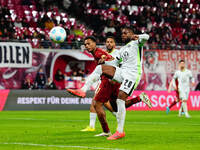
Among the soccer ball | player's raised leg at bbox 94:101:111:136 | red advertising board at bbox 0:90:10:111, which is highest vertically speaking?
the soccer ball

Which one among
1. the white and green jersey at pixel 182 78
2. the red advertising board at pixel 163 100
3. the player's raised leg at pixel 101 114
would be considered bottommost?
the red advertising board at pixel 163 100

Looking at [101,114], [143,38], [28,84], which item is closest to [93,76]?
[101,114]

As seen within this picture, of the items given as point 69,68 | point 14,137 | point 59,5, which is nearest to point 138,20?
point 59,5

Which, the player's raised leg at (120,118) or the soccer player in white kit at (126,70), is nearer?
the player's raised leg at (120,118)

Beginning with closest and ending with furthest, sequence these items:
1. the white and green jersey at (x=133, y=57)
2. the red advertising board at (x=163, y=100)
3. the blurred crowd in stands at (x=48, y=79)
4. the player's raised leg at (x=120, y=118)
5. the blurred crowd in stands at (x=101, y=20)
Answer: the player's raised leg at (x=120, y=118), the white and green jersey at (x=133, y=57), the red advertising board at (x=163, y=100), the blurred crowd in stands at (x=48, y=79), the blurred crowd in stands at (x=101, y=20)

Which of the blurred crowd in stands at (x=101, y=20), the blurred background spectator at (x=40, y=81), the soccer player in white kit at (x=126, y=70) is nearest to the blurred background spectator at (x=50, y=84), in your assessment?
the blurred background spectator at (x=40, y=81)

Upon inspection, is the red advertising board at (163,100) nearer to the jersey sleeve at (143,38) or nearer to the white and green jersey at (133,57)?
the white and green jersey at (133,57)

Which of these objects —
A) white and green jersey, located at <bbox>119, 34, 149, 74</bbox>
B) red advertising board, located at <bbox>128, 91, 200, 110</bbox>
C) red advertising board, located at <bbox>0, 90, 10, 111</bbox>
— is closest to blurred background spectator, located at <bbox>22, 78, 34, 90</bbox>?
red advertising board, located at <bbox>0, 90, 10, 111</bbox>

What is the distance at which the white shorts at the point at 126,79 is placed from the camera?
10844mm

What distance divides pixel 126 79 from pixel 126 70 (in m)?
0.22

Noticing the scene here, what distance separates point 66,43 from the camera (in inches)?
1221

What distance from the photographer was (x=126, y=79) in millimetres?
10953

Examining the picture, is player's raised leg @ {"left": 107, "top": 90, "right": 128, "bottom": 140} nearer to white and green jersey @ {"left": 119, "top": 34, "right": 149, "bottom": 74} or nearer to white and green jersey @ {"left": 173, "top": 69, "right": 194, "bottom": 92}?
white and green jersey @ {"left": 119, "top": 34, "right": 149, "bottom": 74}

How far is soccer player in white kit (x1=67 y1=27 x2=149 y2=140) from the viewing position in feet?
35.3
